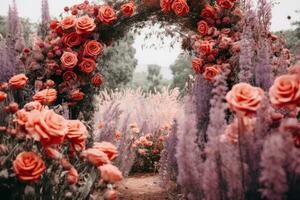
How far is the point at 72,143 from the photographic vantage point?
6.86ft

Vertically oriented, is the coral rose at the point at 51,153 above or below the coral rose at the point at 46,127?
below

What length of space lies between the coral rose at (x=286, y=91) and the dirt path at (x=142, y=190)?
239 centimetres

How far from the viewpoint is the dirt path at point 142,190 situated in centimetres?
415

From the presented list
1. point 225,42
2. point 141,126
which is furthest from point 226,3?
point 141,126

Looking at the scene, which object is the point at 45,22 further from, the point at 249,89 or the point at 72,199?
the point at 249,89

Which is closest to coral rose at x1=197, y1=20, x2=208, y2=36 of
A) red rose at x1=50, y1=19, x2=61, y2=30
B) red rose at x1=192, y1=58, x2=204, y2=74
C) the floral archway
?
the floral archway

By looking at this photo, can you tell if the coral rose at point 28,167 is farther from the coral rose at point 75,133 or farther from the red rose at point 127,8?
the red rose at point 127,8

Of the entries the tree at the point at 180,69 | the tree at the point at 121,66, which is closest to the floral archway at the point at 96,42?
the tree at the point at 121,66

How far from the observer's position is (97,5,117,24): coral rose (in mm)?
4488

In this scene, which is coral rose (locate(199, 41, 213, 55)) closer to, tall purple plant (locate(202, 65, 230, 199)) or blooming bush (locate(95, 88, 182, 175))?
blooming bush (locate(95, 88, 182, 175))

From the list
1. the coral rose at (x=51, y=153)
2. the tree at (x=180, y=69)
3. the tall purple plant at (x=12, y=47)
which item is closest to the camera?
the coral rose at (x=51, y=153)

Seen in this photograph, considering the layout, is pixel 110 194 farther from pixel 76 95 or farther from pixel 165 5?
pixel 165 5

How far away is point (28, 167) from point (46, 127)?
205 millimetres

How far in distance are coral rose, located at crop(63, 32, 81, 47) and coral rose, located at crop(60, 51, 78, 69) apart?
0.49 ft
